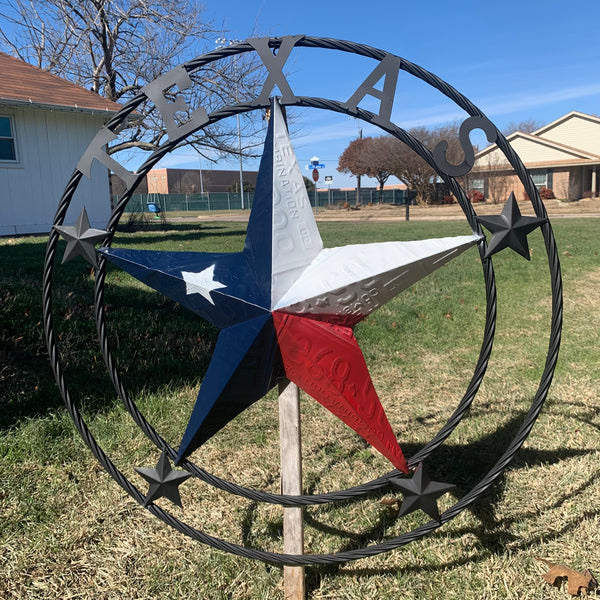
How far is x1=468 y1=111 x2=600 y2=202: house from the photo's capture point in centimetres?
3825

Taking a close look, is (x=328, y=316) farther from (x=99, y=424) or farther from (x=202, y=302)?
(x=99, y=424)

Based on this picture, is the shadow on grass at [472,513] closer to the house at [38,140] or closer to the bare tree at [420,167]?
the house at [38,140]

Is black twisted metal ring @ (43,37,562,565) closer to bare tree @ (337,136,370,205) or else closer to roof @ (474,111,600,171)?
roof @ (474,111,600,171)

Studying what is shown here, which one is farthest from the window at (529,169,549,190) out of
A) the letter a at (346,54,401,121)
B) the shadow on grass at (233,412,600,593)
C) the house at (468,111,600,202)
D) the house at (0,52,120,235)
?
the letter a at (346,54,401,121)

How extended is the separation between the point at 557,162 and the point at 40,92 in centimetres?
3505

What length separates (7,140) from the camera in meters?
13.2

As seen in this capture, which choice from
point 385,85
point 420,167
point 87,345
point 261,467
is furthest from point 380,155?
point 385,85

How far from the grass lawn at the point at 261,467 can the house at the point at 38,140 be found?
28.5ft

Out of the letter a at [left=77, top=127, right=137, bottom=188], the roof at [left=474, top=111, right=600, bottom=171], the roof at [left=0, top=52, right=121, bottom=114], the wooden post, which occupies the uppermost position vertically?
the roof at [left=474, top=111, right=600, bottom=171]

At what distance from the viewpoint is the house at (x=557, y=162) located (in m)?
38.2

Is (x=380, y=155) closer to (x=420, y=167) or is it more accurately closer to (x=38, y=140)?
(x=420, y=167)

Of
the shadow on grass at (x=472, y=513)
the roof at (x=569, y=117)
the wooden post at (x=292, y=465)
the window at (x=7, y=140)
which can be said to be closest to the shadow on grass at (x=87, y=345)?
the shadow on grass at (x=472, y=513)

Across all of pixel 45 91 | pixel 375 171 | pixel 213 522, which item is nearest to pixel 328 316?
pixel 213 522

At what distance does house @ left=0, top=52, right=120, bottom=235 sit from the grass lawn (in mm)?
8682
